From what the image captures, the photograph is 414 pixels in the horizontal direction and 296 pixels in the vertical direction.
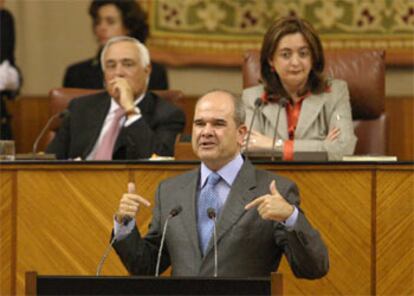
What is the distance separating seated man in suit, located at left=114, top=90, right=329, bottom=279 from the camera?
3637 mm

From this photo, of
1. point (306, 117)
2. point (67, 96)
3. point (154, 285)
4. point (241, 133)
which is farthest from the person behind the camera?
point (67, 96)

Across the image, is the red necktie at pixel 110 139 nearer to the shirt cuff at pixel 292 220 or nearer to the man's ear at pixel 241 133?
the man's ear at pixel 241 133

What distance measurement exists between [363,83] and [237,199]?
67.8 inches

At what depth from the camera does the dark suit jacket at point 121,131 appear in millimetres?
5234

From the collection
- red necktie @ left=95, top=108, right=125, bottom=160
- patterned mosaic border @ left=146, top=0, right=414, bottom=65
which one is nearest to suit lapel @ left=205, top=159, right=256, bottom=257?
red necktie @ left=95, top=108, right=125, bottom=160

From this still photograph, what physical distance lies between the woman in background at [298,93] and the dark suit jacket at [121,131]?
0.44m

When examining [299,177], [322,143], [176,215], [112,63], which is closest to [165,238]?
[176,215]

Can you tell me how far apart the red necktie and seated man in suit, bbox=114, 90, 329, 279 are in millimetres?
1367

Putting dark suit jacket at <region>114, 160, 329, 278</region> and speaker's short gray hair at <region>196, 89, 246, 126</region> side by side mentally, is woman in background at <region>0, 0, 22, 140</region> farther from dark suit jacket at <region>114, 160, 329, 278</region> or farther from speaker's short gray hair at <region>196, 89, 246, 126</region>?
dark suit jacket at <region>114, 160, 329, 278</region>

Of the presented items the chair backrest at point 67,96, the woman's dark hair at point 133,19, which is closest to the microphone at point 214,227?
the chair backrest at point 67,96

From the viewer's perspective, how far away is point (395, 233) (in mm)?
4293

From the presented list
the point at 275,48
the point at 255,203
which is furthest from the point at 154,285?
the point at 275,48

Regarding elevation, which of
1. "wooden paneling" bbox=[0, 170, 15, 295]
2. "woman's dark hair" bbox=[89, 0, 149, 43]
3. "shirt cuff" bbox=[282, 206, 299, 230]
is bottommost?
"wooden paneling" bbox=[0, 170, 15, 295]

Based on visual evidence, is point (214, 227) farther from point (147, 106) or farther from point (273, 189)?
point (147, 106)
